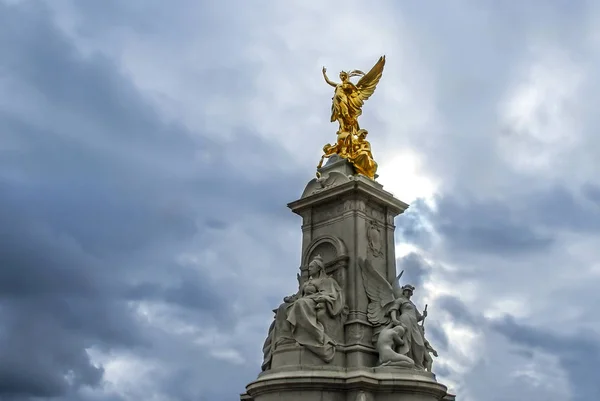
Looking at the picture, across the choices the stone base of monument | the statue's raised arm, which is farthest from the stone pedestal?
the statue's raised arm

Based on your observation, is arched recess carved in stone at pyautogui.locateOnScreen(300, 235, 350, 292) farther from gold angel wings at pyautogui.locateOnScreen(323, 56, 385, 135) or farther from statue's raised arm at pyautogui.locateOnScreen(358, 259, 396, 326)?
gold angel wings at pyautogui.locateOnScreen(323, 56, 385, 135)

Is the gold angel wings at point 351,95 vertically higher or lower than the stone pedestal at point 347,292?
higher

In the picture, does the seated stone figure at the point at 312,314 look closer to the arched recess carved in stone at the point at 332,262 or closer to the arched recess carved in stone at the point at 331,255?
the arched recess carved in stone at the point at 332,262

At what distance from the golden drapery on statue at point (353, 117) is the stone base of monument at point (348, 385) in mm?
6450

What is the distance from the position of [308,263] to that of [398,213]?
326cm

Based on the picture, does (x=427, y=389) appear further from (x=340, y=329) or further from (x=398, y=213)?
(x=398, y=213)

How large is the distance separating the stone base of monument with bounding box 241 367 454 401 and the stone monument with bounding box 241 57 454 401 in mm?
25

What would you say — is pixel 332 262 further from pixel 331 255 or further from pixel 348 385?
pixel 348 385

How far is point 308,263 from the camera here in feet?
66.9

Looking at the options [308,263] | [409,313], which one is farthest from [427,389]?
[308,263]

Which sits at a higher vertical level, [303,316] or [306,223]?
[306,223]

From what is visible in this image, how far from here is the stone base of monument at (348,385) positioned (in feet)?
55.9

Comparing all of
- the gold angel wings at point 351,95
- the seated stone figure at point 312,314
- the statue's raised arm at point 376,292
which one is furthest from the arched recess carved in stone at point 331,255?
the gold angel wings at point 351,95

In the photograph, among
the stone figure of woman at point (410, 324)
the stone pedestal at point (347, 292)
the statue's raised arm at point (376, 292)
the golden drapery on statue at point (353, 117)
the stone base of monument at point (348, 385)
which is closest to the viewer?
the stone base of monument at point (348, 385)
